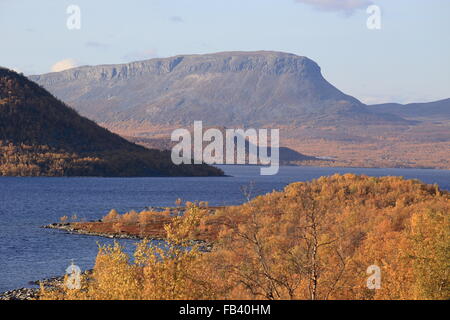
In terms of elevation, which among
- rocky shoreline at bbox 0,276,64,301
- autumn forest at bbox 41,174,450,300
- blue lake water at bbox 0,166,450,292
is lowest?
blue lake water at bbox 0,166,450,292

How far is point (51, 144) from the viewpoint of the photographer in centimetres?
17438

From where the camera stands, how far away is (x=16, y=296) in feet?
110

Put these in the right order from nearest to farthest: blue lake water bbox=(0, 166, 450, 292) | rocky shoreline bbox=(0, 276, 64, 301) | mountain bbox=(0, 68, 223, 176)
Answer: rocky shoreline bbox=(0, 276, 64, 301), blue lake water bbox=(0, 166, 450, 292), mountain bbox=(0, 68, 223, 176)

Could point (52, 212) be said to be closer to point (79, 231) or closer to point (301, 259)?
point (79, 231)

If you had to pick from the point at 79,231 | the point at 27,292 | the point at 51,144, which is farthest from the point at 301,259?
the point at 51,144

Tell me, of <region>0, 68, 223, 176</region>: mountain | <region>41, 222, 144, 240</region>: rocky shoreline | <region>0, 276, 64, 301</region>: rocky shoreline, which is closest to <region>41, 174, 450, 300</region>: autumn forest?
<region>0, 276, 64, 301</region>: rocky shoreline

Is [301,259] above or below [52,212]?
above

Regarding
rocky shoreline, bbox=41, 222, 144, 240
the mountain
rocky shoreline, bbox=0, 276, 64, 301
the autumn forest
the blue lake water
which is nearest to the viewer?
the autumn forest

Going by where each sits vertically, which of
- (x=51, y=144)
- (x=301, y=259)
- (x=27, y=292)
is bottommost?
(x=27, y=292)

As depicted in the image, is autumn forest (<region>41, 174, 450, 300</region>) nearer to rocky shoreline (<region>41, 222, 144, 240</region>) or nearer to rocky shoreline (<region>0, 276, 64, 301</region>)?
rocky shoreline (<region>0, 276, 64, 301</region>)

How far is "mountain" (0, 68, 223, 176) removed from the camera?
549 ft

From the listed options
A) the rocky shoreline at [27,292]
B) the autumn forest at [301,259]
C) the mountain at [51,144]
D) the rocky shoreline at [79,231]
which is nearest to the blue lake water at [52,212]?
the rocky shoreline at [79,231]
